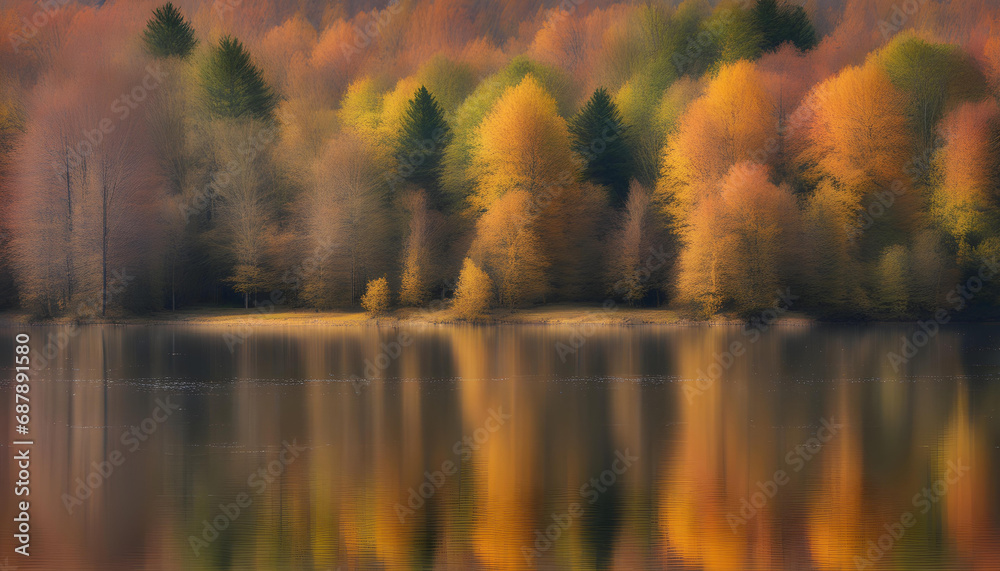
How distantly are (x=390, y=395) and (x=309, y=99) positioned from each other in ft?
176

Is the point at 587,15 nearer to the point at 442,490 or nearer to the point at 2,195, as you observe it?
the point at 2,195

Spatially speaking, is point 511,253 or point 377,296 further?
point 377,296

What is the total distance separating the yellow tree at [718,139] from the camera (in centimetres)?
5762

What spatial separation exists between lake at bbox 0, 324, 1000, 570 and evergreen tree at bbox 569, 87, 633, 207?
3224 cm

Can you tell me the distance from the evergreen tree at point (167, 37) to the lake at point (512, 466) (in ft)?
145

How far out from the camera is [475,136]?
213ft

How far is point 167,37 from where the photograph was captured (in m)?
72.8
